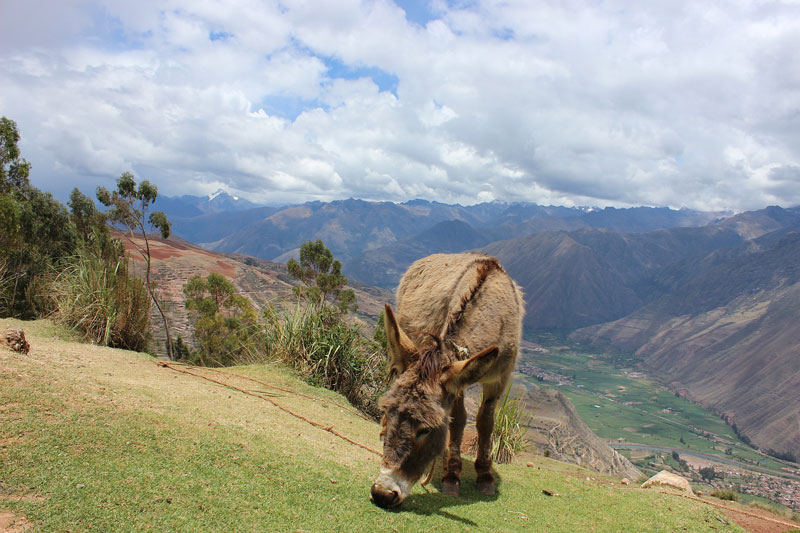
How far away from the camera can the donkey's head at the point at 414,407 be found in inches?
176

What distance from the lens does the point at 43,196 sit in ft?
63.1

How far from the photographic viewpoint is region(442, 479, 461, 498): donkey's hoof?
238 inches

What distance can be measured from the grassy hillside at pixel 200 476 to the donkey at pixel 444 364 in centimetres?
44

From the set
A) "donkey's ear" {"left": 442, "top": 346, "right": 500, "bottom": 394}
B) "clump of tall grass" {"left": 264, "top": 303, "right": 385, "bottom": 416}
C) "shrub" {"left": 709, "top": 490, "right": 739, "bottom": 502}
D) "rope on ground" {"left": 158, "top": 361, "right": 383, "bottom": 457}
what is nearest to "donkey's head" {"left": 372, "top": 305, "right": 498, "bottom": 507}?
"donkey's ear" {"left": 442, "top": 346, "right": 500, "bottom": 394}

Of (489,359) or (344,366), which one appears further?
Answer: (344,366)

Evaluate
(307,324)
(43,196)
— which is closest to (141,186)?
(43,196)

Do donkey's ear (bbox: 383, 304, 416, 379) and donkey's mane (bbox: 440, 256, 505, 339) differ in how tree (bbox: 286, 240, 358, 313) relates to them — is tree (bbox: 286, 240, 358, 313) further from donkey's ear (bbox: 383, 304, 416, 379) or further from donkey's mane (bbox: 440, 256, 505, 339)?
donkey's ear (bbox: 383, 304, 416, 379)

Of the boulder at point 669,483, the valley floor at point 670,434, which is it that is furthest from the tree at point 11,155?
the valley floor at point 670,434

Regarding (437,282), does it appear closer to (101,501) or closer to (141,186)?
(101,501)

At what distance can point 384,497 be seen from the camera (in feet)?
14.2

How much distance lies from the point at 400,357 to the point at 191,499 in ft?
8.30

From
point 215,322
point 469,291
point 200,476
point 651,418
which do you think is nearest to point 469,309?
point 469,291

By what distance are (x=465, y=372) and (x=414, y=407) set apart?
76cm

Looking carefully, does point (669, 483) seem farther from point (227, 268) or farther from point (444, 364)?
point (227, 268)
